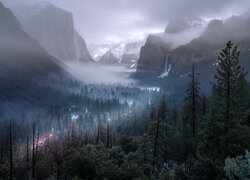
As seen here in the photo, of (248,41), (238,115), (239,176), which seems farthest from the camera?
(248,41)

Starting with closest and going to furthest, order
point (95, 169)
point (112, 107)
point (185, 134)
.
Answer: point (95, 169) → point (185, 134) → point (112, 107)

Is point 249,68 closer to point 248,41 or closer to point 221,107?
point 248,41

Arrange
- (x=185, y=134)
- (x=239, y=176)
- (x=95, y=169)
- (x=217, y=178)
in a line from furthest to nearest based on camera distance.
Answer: (x=185, y=134) → (x=95, y=169) → (x=217, y=178) → (x=239, y=176)

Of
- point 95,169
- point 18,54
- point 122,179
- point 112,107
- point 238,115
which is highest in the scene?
point 18,54

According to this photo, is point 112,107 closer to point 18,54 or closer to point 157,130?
point 157,130

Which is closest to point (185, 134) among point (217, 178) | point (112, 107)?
point (217, 178)

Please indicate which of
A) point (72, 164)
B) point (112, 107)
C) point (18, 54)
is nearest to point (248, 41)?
point (112, 107)

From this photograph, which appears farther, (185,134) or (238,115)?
(185,134)

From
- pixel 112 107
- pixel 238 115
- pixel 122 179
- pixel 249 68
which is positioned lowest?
pixel 112 107

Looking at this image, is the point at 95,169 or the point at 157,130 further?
the point at 157,130

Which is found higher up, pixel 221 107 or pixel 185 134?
pixel 221 107
